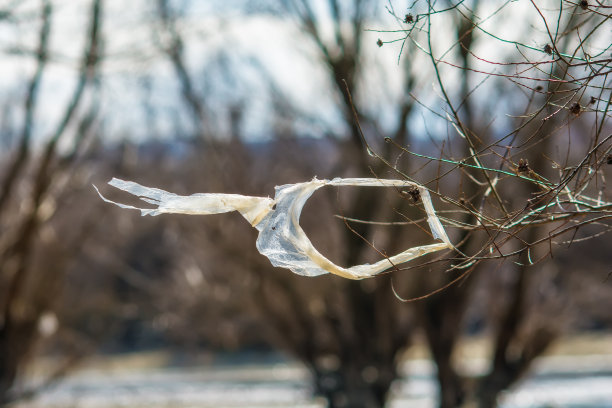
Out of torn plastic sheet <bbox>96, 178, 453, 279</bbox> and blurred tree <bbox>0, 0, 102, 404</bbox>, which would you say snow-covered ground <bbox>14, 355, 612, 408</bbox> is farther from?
torn plastic sheet <bbox>96, 178, 453, 279</bbox>

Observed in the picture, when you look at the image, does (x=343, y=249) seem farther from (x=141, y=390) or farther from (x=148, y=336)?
(x=148, y=336)

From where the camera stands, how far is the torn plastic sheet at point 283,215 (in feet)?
13.2

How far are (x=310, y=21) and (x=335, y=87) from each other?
1.18 m

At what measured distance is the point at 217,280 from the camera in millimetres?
24000

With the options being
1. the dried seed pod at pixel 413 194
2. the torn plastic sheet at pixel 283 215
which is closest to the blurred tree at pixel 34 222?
the torn plastic sheet at pixel 283 215

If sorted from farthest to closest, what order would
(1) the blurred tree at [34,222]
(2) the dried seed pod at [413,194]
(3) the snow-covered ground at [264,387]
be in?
(3) the snow-covered ground at [264,387] < (1) the blurred tree at [34,222] < (2) the dried seed pod at [413,194]

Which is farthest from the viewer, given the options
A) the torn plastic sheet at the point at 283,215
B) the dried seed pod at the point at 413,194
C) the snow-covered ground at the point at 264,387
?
the snow-covered ground at the point at 264,387

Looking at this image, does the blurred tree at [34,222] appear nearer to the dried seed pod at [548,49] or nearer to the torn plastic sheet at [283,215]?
the torn plastic sheet at [283,215]

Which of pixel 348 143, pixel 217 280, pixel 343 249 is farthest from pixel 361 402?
pixel 217 280

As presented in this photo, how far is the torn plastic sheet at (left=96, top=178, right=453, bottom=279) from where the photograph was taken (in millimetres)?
4035

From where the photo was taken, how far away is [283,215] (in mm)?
4148

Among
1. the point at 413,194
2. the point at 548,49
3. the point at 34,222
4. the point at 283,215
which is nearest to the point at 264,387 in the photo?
the point at 34,222

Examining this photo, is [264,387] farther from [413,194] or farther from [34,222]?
[413,194]

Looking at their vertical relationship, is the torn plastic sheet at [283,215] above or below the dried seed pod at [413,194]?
below
